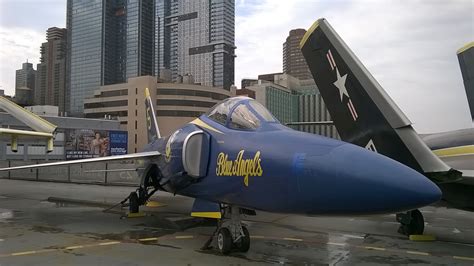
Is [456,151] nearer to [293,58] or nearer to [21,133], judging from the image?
[21,133]

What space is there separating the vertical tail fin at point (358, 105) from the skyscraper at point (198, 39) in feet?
409

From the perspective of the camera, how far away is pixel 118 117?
105 metres

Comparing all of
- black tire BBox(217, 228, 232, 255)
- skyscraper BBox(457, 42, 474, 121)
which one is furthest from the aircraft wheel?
skyscraper BBox(457, 42, 474, 121)

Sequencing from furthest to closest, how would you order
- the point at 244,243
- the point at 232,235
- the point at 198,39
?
the point at 198,39 → the point at 244,243 → the point at 232,235

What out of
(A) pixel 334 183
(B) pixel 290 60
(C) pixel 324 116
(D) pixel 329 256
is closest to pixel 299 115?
(C) pixel 324 116

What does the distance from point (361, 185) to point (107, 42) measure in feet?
542

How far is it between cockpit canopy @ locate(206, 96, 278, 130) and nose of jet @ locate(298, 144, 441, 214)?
6.35 feet

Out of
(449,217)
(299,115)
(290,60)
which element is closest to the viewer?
(449,217)

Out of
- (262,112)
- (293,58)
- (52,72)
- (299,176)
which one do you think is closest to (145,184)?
(262,112)

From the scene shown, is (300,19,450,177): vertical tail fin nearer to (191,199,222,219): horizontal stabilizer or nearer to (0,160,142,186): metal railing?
(191,199,222,219): horizontal stabilizer

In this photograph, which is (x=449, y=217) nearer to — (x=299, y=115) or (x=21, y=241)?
(x=21, y=241)

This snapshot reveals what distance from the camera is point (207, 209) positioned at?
805cm

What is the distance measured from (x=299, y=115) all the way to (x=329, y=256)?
31.7m

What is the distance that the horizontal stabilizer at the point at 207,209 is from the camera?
7.84 meters
